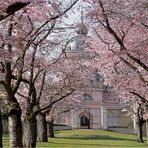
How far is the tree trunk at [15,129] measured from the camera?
1978cm

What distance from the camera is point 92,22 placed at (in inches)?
834

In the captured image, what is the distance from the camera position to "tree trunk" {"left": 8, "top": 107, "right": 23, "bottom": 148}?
19.8 metres

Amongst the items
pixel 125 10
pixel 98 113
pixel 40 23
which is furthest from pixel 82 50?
pixel 98 113

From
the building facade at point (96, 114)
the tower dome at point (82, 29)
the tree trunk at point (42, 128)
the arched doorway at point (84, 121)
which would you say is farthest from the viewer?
the arched doorway at point (84, 121)

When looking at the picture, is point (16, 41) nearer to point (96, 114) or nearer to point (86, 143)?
point (86, 143)

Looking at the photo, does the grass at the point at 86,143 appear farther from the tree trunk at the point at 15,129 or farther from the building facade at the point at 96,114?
the building facade at the point at 96,114

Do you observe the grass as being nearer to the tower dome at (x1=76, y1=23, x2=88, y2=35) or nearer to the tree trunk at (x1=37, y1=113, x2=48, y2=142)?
the tree trunk at (x1=37, y1=113, x2=48, y2=142)

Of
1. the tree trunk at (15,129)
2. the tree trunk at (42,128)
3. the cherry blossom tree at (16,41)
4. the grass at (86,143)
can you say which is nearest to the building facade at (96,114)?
the grass at (86,143)

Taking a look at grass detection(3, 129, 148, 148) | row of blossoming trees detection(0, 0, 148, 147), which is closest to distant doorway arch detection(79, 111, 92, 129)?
grass detection(3, 129, 148, 148)

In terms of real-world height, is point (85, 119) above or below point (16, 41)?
below

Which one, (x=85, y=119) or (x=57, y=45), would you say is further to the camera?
(x=85, y=119)

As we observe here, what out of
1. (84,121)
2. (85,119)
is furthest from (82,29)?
(85,119)

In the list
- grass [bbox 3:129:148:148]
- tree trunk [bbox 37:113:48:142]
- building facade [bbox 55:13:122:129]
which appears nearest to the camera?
grass [bbox 3:129:148:148]

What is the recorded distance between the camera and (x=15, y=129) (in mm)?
19984
